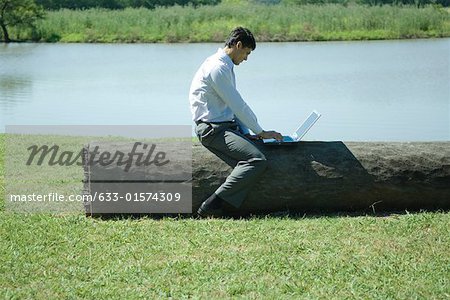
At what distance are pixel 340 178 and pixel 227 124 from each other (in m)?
1.03

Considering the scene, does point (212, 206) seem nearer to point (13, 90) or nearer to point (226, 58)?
point (226, 58)

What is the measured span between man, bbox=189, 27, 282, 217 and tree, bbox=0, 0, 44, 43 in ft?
114

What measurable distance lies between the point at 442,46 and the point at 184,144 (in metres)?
24.6

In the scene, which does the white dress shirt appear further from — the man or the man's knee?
the man's knee

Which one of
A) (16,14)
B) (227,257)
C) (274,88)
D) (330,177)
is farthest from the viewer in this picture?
(16,14)

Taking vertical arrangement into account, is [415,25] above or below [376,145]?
below

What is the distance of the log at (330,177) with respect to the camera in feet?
22.6

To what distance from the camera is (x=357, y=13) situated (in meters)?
36.8

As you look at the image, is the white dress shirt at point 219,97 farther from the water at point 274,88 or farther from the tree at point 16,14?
the tree at point 16,14

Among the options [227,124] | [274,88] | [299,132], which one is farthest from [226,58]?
[274,88]

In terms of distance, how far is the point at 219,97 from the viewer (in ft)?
22.8

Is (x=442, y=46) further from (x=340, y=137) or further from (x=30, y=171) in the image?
(x=30, y=171)

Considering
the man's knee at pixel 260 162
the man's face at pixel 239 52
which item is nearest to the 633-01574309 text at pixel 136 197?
the man's knee at pixel 260 162

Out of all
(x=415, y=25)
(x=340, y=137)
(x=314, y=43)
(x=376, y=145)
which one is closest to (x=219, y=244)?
(x=376, y=145)
